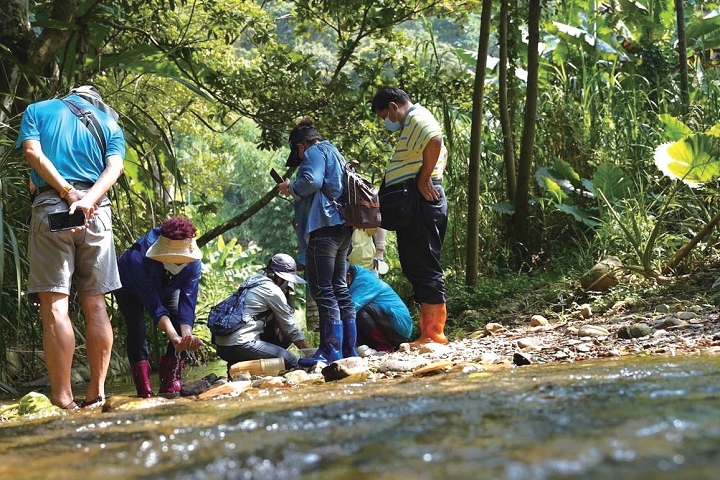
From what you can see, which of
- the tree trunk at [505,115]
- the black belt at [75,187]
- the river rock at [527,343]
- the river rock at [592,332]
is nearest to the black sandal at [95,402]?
the black belt at [75,187]

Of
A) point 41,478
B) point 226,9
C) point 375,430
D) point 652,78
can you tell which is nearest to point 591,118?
point 652,78

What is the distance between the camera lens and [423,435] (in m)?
2.07

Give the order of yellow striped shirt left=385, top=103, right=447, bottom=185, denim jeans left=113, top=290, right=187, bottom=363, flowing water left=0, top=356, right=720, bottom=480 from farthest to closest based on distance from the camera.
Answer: yellow striped shirt left=385, top=103, right=447, bottom=185, denim jeans left=113, top=290, right=187, bottom=363, flowing water left=0, top=356, right=720, bottom=480

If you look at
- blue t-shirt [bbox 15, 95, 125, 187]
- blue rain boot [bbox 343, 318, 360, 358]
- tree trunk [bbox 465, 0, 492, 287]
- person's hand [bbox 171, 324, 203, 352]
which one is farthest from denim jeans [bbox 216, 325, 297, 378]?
tree trunk [bbox 465, 0, 492, 287]

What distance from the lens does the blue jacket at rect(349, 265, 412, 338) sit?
6059mm

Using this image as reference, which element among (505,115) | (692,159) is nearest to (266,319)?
(692,159)

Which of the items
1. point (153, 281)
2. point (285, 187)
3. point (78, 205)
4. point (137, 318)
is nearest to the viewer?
point (78, 205)

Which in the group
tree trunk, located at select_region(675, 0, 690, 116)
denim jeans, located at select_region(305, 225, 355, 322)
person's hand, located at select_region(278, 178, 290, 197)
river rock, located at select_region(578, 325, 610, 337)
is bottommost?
river rock, located at select_region(578, 325, 610, 337)

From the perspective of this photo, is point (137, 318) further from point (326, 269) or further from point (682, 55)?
point (682, 55)

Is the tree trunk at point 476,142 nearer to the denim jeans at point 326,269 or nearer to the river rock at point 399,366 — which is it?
the denim jeans at point 326,269

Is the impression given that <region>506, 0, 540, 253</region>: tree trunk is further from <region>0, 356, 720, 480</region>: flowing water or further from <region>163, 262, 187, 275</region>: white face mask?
<region>0, 356, 720, 480</region>: flowing water

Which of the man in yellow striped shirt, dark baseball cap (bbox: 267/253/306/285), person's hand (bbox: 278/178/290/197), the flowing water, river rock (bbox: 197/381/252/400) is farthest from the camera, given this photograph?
dark baseball cap (bbox: 267/253/306/285)

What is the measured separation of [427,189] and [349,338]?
1.01 metres

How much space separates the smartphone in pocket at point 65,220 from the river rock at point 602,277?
3.63m
